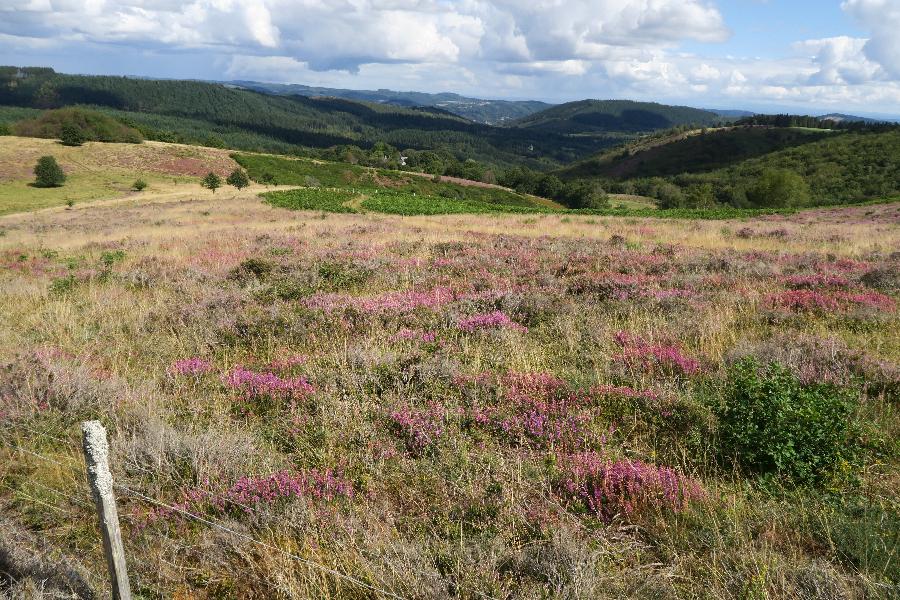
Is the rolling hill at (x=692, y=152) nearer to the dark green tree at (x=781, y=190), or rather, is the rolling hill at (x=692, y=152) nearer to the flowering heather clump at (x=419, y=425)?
the dark green tree at (x=781, y=190)

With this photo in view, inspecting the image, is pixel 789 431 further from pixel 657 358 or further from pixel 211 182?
pixel 211 182

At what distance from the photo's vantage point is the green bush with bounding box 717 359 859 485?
383 cm

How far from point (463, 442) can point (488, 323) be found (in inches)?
137

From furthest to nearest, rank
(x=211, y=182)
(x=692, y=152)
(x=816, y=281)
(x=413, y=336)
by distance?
(x=692, y=152) < (x=211, y=182) < (x=816, y=281) < (x=413, y=336)

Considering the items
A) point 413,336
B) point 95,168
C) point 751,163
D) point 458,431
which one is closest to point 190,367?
point 413,336

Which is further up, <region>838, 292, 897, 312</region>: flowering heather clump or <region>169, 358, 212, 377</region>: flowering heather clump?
<region>838, 292, 897, 312</region>: flowering heather clump

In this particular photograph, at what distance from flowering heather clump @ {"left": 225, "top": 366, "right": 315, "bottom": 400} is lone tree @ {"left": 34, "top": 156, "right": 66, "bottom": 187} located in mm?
74269

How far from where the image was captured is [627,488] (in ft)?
12.0

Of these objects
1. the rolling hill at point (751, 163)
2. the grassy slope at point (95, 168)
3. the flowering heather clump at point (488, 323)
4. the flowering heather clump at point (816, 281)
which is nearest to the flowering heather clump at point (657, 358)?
the flowering heather clump at point (488, 323)

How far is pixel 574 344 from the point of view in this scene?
6.83 m

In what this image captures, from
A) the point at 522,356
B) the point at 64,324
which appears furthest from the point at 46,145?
the point at 522,356

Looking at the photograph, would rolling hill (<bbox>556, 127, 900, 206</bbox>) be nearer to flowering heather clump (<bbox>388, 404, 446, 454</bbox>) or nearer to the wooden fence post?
flowering heather clump (<bbox>388, 404, 446, 454</bbox>)

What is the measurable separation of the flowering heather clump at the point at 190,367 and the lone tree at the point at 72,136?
9584 cm

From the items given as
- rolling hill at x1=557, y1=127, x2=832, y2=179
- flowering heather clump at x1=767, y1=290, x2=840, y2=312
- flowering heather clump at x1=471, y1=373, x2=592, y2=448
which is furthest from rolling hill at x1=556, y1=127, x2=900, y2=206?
flowering heather clump at x1=471, y1=373, x2=592, y2=448
